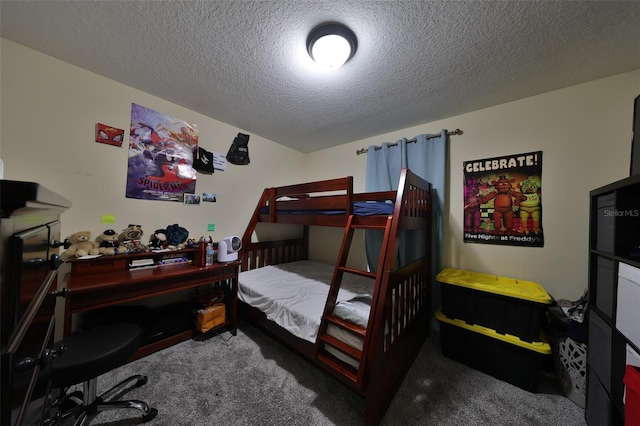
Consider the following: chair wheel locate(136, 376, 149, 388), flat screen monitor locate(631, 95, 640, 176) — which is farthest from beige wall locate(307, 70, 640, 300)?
chair wheel locate(136, 376, 149, 388)

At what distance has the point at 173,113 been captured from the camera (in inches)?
90.6

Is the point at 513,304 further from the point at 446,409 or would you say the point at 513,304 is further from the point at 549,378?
the point at 446,409

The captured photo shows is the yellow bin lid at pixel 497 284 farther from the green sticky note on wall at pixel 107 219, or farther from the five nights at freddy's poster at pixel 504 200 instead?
the green sticky note on wall at pixel 107 219

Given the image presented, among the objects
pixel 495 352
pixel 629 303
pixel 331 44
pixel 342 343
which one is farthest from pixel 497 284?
pixel 331 44

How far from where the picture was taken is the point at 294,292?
82.5 inches

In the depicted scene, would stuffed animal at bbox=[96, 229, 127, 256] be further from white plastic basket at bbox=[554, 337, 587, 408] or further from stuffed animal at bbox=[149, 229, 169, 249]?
white plastic basket at bbox=[554, 337, 587, 408]

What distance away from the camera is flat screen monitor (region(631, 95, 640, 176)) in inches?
58.0

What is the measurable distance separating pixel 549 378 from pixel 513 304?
0.68 metres

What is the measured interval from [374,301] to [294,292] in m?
0.98

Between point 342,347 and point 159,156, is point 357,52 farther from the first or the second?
point 159,156

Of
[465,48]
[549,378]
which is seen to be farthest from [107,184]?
[549,378]

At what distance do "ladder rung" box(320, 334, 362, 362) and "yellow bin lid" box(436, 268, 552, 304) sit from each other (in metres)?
1.13

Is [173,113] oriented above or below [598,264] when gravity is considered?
above

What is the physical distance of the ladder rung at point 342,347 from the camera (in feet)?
4.34
